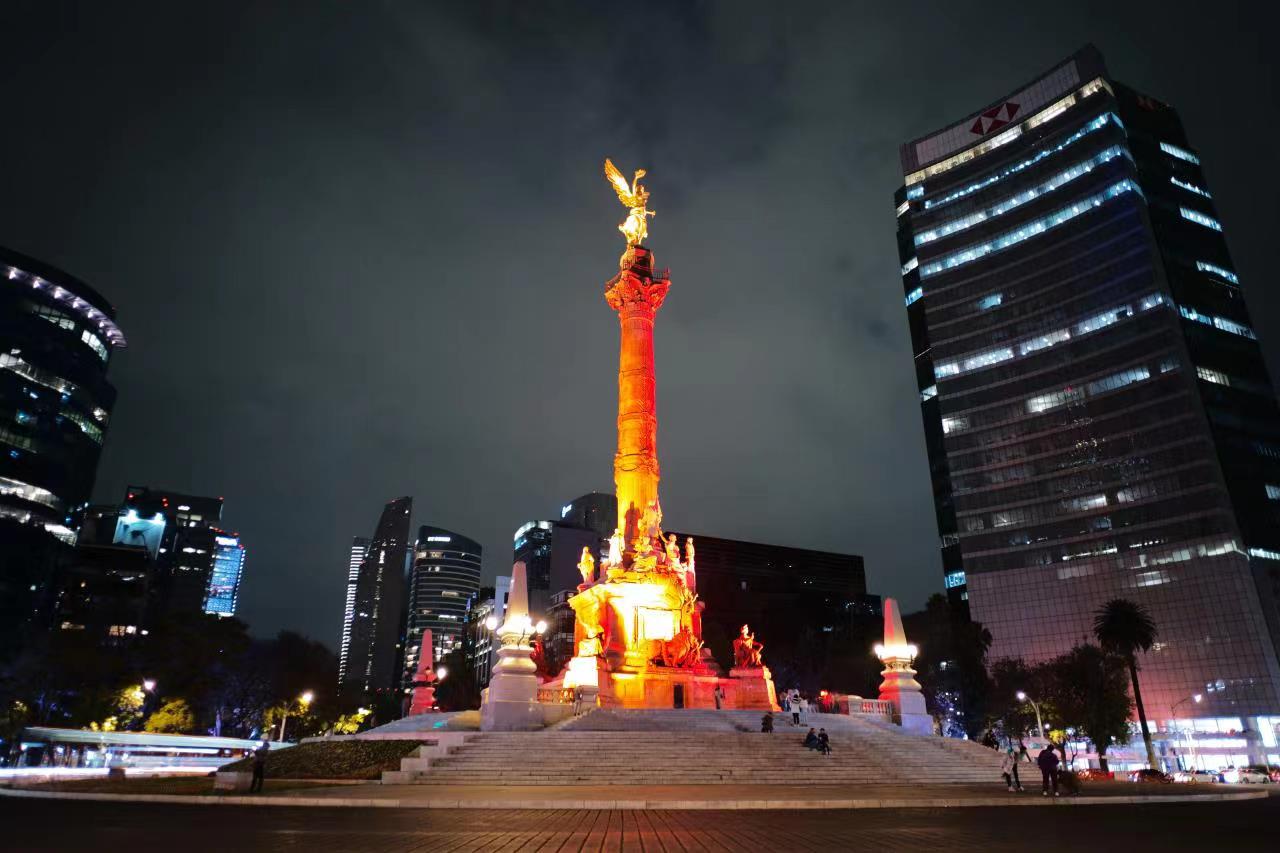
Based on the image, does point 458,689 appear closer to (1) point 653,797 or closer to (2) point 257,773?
(2) point 257,773

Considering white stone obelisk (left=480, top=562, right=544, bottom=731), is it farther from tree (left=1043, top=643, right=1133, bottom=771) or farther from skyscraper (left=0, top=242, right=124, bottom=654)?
skyscraper (left=0, top=242, right=124, bottom=654)

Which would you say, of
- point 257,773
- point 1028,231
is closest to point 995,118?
point 1028,231

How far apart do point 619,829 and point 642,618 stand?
27752 millimetres

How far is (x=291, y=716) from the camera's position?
64.8 m

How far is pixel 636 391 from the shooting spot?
44.4m

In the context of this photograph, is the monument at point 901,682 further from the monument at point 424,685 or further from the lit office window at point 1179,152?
the lit office window at point 1179,152

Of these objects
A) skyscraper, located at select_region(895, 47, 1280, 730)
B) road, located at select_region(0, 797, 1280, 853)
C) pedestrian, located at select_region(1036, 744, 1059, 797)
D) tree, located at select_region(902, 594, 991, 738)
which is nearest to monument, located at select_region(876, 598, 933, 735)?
pedestrian, located at select_region(1036, 744, 1059, 797)

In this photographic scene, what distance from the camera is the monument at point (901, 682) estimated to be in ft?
104

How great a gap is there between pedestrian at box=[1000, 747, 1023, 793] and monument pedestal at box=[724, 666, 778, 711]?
46.3 ft

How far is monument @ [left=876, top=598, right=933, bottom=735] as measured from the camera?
31.5 m

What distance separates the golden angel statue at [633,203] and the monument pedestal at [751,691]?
1070 inches

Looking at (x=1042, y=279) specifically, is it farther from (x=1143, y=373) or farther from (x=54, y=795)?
(x=54, y=795)

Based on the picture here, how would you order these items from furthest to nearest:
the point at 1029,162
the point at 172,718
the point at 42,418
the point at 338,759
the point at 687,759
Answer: the point at 1029,162 < the point at 42,418 < the point at 172,718 < the point at 338,759 < the point at 687,759

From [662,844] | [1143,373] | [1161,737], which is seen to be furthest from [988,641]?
[662,844]
